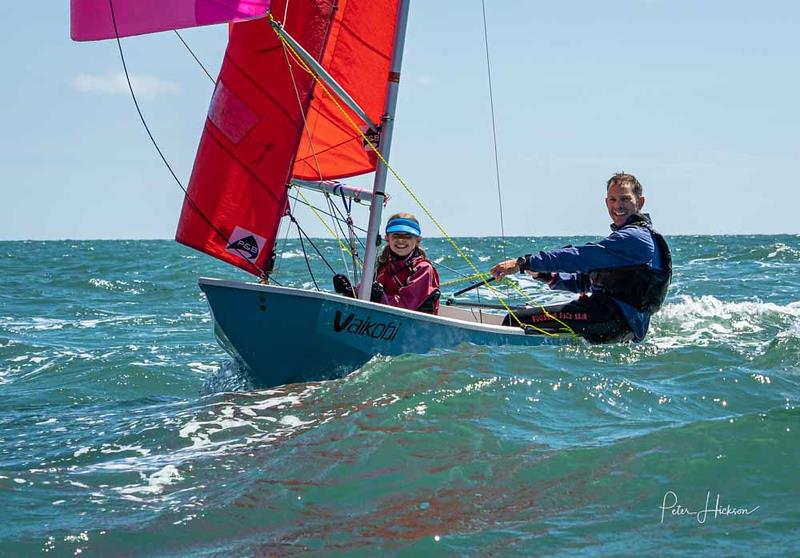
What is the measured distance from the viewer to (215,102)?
7.23 meters

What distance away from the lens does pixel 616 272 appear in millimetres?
7434

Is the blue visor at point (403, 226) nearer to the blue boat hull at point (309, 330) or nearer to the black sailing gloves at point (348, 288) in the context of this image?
the black sailing gloves at point (348, 288)

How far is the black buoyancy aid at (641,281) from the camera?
7.32 metres

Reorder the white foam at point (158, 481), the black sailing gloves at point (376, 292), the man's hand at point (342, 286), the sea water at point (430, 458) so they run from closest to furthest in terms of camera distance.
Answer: the sea water at point (430, 458)
the white foam at point (158, 481)
the black sailing gloves at point (376, 292)
the man's hand at point (342, 286)

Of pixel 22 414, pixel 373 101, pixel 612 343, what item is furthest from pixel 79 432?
pixel 612 343

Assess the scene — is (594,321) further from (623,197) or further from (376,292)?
(376,292)

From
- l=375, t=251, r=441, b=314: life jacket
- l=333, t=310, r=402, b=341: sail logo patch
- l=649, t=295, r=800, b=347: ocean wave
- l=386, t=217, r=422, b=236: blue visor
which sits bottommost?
l=649, t=295, r=800, b=347: ocean wave

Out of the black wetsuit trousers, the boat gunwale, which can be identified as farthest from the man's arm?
the boat gunwale

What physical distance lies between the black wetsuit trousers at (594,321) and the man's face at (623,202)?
590 millimetres

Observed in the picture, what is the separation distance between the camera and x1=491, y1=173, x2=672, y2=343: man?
709cm

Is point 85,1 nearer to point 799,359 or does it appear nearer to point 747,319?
point 799,359

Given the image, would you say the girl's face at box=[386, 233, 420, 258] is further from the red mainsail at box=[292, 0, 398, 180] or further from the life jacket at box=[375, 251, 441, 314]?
the red mainsail at box=[292, 0, 398, 180]

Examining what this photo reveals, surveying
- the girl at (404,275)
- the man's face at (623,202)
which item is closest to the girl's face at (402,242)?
the girl at (404,275)

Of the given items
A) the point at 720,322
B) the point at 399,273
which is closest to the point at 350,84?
the point at 399,273
